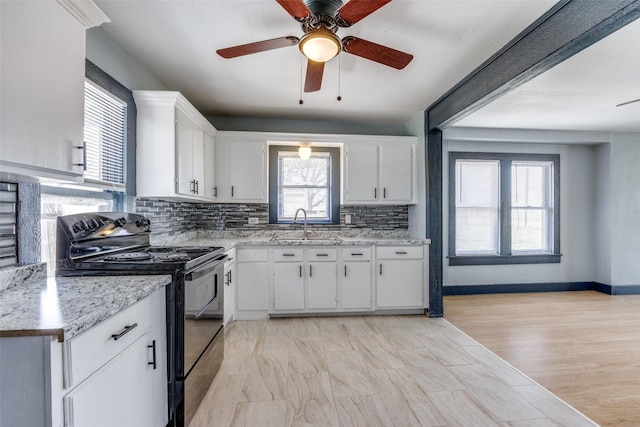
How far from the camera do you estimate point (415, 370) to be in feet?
7.88

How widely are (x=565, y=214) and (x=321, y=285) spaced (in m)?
4.07

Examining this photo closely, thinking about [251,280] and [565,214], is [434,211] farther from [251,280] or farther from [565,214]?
[565,214]

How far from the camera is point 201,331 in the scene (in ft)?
6.48

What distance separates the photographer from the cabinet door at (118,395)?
1008mm

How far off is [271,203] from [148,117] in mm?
1881

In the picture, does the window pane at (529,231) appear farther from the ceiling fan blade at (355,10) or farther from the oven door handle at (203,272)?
the oven door handle at (203,272)

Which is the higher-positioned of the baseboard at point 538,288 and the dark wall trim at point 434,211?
the dark wall trim at point 434,211

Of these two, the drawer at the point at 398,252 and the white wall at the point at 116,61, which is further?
the drawer at the point at 398,252

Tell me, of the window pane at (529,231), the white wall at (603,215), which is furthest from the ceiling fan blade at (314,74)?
the white wall at (603,215)

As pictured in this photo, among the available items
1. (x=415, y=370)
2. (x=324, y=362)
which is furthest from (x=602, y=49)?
(x=324, y=362)

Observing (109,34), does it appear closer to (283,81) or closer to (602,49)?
(283,81)

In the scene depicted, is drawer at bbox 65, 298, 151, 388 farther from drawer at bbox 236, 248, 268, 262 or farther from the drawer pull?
drawer at bbox 236, 248, 268, 262

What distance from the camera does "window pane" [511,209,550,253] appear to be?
475 centimetres

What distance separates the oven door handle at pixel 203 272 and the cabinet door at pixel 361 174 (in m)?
1.97
